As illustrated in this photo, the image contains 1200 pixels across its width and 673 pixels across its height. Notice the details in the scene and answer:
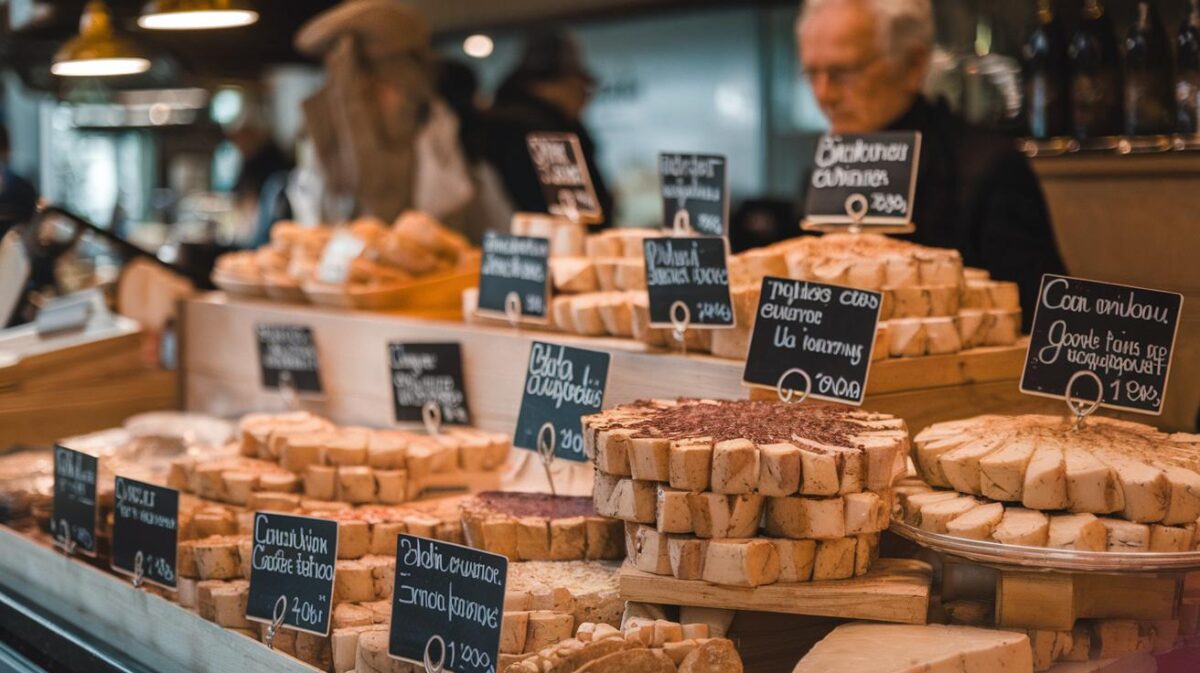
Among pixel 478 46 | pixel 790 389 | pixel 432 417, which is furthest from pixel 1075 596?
pixel 478 46

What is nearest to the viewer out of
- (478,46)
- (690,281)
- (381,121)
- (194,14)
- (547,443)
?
(690,281)

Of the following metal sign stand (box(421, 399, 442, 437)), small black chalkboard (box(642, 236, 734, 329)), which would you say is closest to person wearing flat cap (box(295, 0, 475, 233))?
metal sign stand (box(421, 399, 442, 437))

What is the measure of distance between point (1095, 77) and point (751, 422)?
2.05 m

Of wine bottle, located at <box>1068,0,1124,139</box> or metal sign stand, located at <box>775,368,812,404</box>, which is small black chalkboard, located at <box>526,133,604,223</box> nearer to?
metal sign stand, located at <box>775,368,812,404</box>


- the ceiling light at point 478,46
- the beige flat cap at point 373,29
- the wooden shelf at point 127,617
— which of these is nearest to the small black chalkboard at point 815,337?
the wooden shelf at point 127,617

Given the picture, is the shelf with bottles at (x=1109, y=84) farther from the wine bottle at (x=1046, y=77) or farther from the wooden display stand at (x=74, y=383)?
the wooden display stand at (x=74, y=383)

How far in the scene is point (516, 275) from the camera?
120 inches

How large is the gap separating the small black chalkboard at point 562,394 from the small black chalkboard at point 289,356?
114 cm

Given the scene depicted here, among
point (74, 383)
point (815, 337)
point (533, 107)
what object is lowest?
point (74, 383)

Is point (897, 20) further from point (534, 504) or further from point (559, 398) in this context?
point (534, 504)

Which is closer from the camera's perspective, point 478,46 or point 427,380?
point 427,380

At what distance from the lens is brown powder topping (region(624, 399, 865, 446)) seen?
201cm

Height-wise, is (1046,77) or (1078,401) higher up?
(1046,77)

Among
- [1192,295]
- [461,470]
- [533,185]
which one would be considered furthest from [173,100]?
[1192,295]
